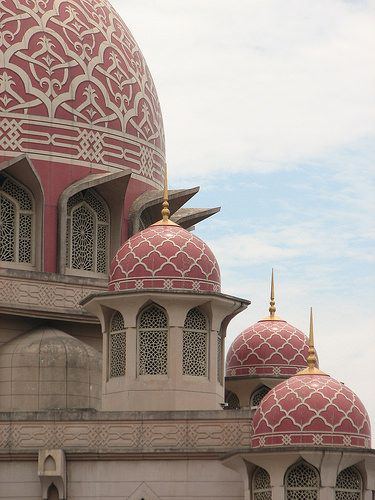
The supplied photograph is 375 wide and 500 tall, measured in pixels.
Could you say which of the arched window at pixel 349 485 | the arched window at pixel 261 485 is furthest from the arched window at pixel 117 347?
the arched window at pixel 349 485

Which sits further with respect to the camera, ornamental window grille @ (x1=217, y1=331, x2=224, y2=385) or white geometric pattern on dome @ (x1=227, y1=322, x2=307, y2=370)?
white geometric pattern on dome @ (x1=227, y1=322, x2=307, y2=370)

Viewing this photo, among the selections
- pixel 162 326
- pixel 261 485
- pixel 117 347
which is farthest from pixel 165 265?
pixel 261 485

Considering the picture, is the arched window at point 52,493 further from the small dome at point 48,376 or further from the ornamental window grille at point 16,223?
the ornamental window grille at point 16,223

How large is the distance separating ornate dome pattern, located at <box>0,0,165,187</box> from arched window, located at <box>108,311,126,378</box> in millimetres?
5648

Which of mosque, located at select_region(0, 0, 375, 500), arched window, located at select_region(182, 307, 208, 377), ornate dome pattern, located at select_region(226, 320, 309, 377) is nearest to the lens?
mosque, located at select_region(0, 0, 375, 500)

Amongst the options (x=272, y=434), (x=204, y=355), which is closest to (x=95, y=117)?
(x=204, y=355)

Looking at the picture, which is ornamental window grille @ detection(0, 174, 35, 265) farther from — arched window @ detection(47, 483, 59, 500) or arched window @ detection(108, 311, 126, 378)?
arched window @ detection(47, 483, 59, 500)

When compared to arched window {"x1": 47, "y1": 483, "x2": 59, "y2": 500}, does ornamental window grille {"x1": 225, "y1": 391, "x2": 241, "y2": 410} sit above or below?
above

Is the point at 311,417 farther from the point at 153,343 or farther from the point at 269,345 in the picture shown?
the point at 269,345

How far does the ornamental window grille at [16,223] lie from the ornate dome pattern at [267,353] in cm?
A: 489

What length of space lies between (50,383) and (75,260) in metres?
3.81

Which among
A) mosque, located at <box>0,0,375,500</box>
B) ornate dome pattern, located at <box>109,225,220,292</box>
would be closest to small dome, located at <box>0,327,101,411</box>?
mosque, located at <box>0,0,375,500</box>

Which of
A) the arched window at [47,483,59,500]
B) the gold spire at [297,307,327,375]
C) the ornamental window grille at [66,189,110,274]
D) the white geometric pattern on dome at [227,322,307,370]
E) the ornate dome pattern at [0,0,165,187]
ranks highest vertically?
the ornate dome pattern at [0,0,165,187]

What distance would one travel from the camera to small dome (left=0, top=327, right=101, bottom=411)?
3525 centimetres
